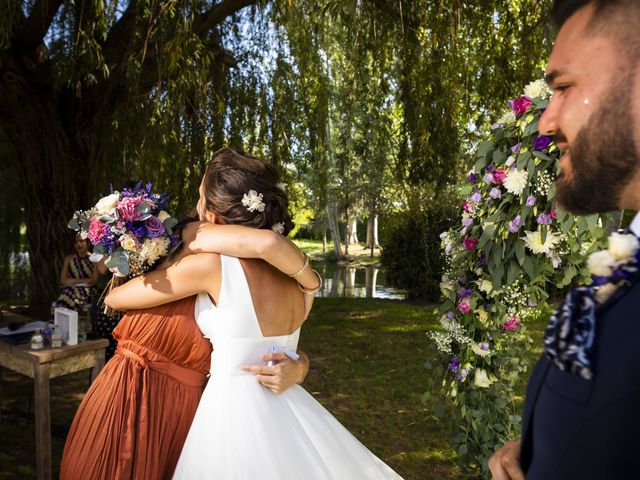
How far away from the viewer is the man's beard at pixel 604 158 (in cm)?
74

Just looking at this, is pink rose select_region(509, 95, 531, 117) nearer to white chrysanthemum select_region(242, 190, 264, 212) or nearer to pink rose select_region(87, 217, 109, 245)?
white chrysanthemum select_region(242, 190, 264, 212)

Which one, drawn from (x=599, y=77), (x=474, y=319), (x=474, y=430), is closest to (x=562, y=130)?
(x=599, y=77)

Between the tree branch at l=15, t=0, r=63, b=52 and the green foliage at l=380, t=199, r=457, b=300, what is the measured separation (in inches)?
255

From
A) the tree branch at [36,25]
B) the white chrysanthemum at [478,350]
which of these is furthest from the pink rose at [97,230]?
the tree branch at [36,25]

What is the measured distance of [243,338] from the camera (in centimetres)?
201

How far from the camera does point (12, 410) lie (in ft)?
13.7

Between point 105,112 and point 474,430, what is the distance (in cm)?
523

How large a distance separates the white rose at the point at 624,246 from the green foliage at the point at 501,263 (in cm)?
140

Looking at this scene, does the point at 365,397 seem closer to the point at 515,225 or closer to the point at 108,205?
the point at 515,225

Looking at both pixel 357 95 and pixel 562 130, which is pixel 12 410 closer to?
pixel 357 95

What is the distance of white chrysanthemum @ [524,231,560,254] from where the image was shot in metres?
2.25

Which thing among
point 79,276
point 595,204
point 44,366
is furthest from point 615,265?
point 79,276

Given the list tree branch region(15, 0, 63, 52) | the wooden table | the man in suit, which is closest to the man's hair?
the man in suit

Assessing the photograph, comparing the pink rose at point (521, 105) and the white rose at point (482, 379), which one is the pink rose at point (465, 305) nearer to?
the white rose at point (482, 379)
